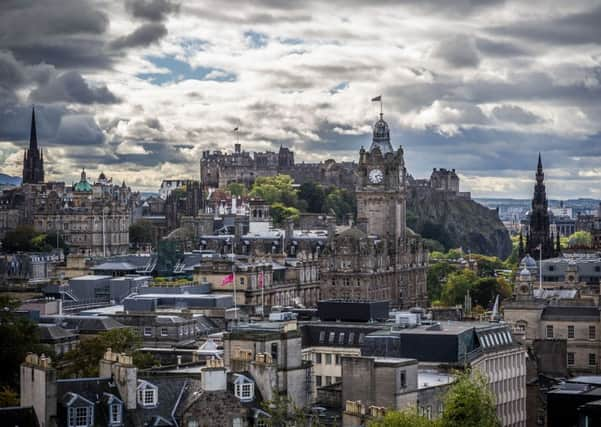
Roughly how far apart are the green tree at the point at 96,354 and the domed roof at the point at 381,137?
8444 centimetres

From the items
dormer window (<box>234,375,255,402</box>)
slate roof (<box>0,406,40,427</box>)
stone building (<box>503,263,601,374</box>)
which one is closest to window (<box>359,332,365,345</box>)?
stone building (<box>503,263,601,374</box>)

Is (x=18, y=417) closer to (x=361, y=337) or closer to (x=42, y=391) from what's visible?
(x=42, y=391)

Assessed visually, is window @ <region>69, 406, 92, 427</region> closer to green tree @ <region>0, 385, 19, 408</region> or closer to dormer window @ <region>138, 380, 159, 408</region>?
dormer window @ <region>138, 380, 159, 408</region>

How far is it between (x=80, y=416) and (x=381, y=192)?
4367 inches

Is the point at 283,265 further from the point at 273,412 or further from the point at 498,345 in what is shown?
the point at 273,412

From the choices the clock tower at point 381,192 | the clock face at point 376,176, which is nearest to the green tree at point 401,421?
the clock tower at point 381,192

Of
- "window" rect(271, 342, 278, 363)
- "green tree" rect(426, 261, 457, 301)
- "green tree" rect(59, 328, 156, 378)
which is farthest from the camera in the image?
"green tree" rect(426, 261, 457, 301)

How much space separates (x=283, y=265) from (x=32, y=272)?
34.2 meters

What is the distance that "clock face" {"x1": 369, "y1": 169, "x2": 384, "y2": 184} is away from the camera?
164m

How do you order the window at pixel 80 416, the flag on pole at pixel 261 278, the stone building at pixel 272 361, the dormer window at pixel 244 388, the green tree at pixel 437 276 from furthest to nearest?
the green tree at pixel 437 276 < the flag on pole at pixel 261 278 < the stone building at pixel 272 361 < the dormer window at pixel 244 388 < the window at pixel 80 416

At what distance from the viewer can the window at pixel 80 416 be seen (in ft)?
180

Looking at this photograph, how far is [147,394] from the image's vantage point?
57.2 m

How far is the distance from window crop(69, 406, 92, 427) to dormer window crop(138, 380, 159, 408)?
8.39 ft

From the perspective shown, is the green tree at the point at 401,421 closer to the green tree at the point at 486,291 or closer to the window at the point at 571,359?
the window at the point at 571,359
